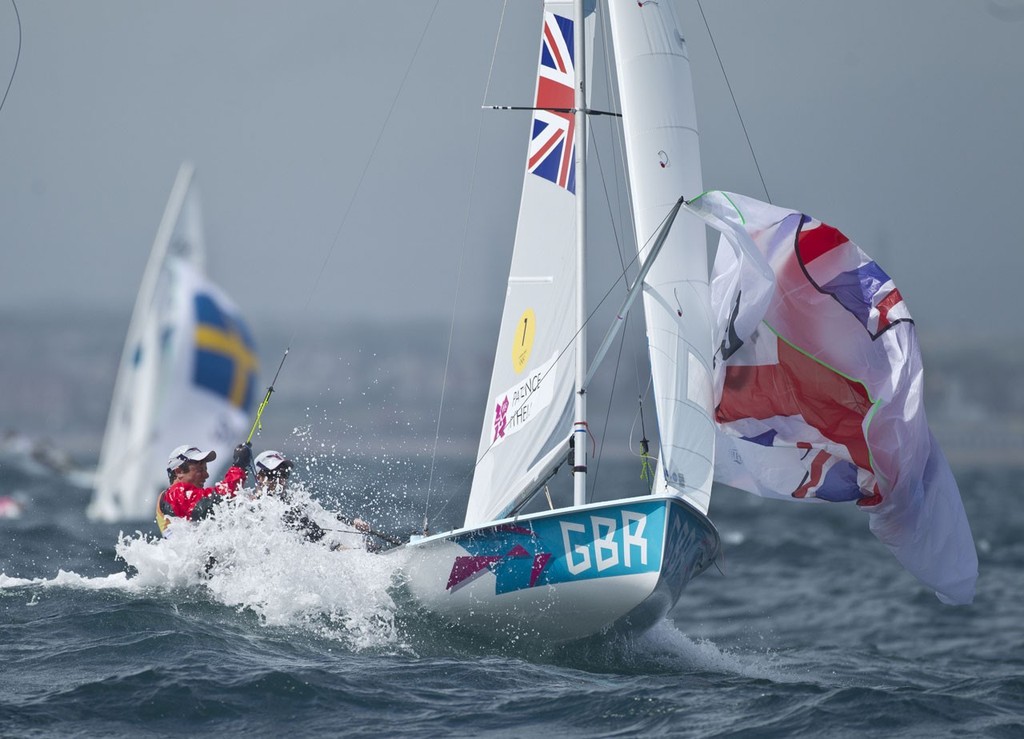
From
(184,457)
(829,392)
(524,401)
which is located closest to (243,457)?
(184,457)

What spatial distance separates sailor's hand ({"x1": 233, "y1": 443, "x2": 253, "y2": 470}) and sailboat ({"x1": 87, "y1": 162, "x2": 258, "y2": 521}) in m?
10.4

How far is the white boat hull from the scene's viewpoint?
7.90m

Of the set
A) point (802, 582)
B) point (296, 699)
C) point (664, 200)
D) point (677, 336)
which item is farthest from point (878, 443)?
point (802, 582)

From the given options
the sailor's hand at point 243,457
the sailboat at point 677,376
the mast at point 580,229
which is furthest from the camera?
the sailor's hand at point 243,457

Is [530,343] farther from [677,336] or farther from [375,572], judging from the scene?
[375,572]

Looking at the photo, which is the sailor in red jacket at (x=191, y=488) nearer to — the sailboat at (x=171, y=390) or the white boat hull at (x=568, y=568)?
the white boat hull at (x=568, y=568)

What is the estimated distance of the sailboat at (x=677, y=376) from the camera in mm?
8352

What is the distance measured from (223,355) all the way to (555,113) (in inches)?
472

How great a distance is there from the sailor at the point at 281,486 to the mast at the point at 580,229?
1902 millimetres

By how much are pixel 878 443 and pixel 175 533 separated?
15.6 ft

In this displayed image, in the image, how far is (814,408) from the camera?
896 centimetres

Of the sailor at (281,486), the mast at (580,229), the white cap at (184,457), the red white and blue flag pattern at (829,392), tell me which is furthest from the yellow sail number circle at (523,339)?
the white cap at (184,457)

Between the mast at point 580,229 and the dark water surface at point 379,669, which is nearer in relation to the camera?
the dark water surface at point 379,669

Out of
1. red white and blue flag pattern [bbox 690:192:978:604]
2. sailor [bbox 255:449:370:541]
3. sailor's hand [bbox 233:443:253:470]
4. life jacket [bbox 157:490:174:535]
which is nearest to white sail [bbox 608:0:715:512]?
red white and blue flag pattern [bbox 690:192:978:604]
